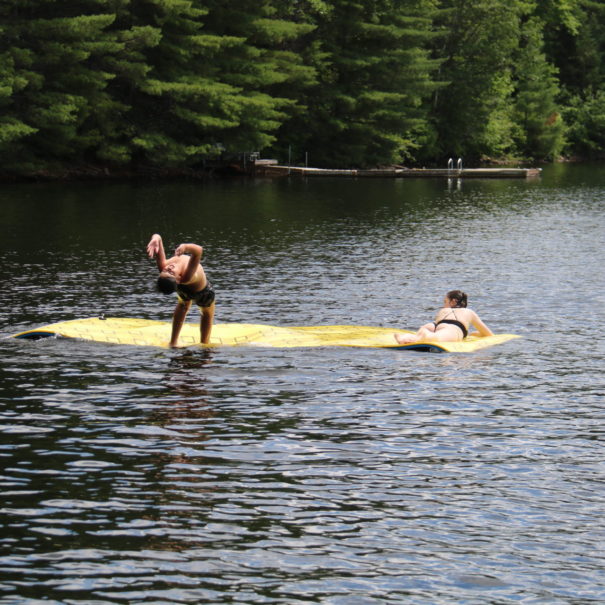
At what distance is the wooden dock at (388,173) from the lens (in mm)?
58312

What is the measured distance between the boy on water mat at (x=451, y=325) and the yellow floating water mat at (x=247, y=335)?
130 mm

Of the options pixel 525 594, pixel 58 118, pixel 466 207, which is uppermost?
pixel 58 118

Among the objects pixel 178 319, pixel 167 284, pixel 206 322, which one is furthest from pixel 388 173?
pixel 167 284

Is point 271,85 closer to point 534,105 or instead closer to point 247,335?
point 534,105

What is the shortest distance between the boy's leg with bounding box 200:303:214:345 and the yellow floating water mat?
0.38ft

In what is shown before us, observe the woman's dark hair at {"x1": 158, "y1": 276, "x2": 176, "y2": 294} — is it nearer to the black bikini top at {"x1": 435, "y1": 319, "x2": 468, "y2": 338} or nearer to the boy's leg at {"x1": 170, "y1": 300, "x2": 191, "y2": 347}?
the boy's leg at {"x1": 170, "y1": 300, "x2": 191, "y2": 347}

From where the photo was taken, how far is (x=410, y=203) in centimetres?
4312

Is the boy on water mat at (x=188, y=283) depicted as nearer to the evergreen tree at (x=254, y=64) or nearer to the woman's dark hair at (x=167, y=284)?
the woman's dark hair at (x=167, y=284)

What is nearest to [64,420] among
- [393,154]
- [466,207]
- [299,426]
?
[299,426]

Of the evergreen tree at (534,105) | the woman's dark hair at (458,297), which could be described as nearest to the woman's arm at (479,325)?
the woman's dark hair at (458,297)

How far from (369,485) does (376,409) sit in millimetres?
2742

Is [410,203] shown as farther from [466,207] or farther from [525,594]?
[525,594]

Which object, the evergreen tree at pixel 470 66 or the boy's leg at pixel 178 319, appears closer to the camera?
the boy's leg at pixel 178 319

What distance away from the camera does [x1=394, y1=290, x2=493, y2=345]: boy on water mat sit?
16.2 meters
